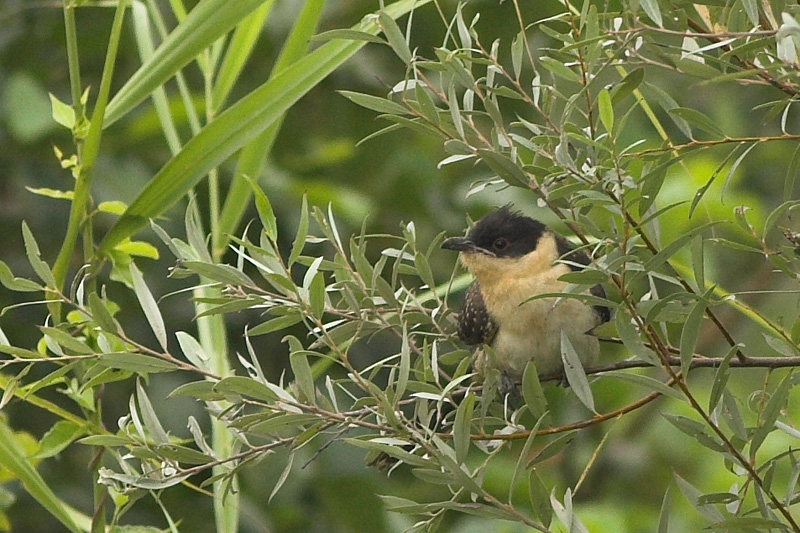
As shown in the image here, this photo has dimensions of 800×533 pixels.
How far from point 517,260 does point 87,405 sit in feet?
3.14

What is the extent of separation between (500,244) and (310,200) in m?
0.94

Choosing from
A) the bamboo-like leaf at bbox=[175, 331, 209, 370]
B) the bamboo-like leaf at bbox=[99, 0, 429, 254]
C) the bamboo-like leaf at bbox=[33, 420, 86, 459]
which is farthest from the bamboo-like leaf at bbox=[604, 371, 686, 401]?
the bamboo-like leaf at bbox=[33, 420, 86, 459]

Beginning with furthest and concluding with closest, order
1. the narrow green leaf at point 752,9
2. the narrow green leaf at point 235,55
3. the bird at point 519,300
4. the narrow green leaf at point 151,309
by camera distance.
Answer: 1. the bird at point 519,300
2. the narrow green leaf at point 235,55
3. the narrow green leaf at point 151,309
4. the narrow green leaf at point 752,9

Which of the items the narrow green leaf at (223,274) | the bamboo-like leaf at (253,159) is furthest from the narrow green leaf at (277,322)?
the bamboo-like leaf at (253,159)

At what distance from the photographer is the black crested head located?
227 centimetres

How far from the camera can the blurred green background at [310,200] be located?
2975mm

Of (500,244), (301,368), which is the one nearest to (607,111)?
(301,368)

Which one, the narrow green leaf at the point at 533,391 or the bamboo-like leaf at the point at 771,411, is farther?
the narrow green leaf at the point at 533,391

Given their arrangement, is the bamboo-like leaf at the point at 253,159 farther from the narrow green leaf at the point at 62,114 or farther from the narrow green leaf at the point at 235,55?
the narrow green leaf at the point at 62,114

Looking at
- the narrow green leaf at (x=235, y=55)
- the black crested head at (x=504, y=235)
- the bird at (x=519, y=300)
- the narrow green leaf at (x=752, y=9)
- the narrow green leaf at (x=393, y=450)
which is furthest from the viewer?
the black crested head at (x=504, y=235)

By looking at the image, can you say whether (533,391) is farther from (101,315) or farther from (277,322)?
(101,315)

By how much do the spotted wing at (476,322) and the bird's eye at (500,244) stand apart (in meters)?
0.10

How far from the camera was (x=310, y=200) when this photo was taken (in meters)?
3.10

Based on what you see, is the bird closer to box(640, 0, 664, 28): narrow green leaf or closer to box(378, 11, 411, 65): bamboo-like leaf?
box(378, 11, 411, 65): bamboo-like leaf
